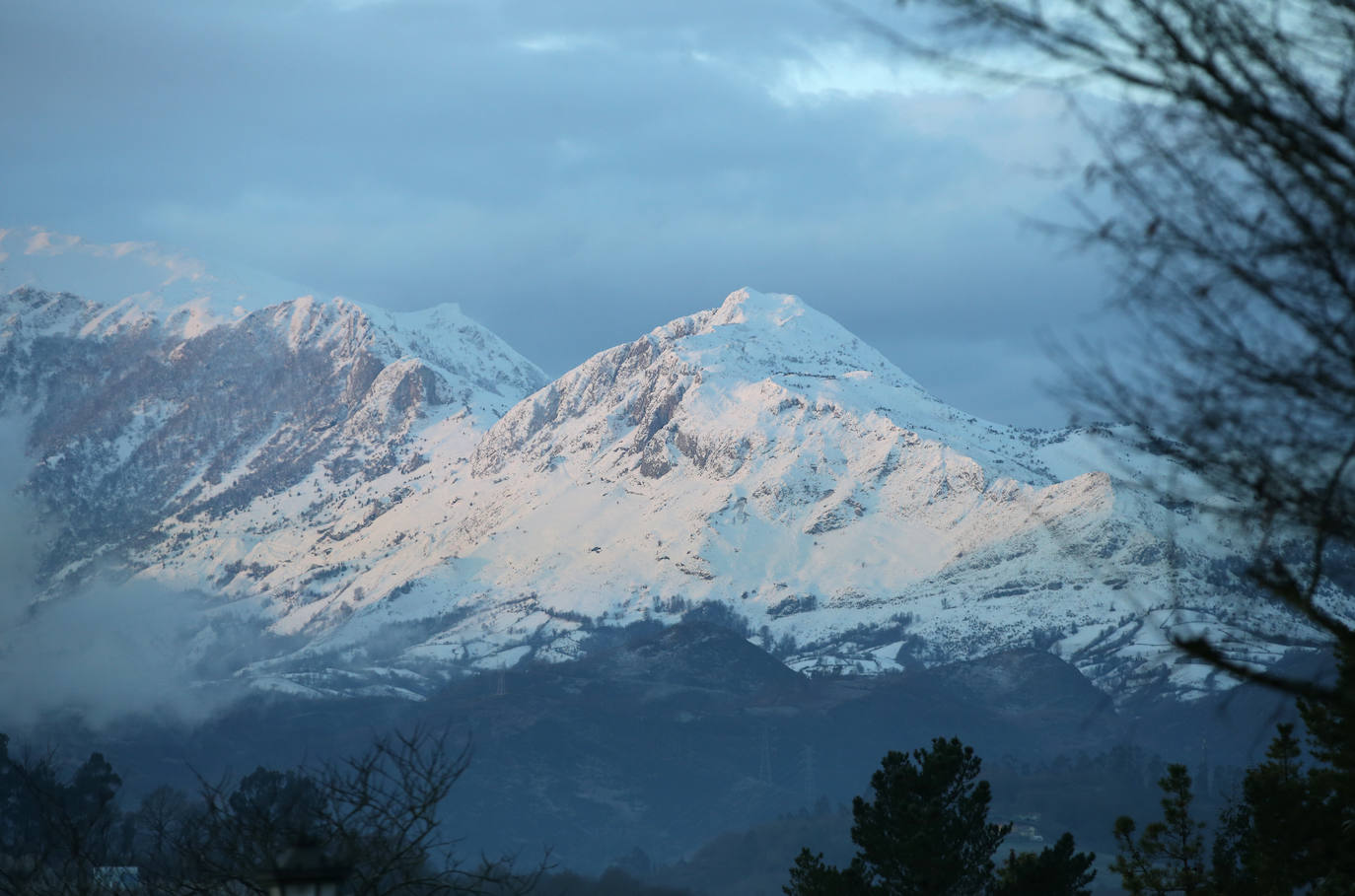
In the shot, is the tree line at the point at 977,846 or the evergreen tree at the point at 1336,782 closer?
the evergreen tree at the point at 1336,782

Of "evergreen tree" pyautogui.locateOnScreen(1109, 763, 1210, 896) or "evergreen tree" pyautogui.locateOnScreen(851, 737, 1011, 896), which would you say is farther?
"evergreen tree" pyautogui.locateOnScreen(851, 737, 1011, 896)

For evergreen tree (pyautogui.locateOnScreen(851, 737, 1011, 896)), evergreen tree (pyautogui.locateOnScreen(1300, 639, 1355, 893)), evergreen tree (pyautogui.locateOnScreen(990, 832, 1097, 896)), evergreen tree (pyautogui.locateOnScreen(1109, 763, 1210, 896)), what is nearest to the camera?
evergreen tree (pyautogui.locateOnScreen(1300, 639, 1355, 893))

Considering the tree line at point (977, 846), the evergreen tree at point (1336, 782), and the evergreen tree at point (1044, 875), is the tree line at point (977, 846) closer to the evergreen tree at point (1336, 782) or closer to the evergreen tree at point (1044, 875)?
the evergreen tree at point (1044, 875)

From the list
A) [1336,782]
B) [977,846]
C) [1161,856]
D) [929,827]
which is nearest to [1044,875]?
[929,827]

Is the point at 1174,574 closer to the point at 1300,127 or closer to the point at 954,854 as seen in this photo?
the point at 1300,127

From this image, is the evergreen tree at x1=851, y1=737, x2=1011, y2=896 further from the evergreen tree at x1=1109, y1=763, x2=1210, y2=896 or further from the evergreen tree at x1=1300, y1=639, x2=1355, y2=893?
the evergreen tree at x1=1300, y1=639, x2=1355, y2=893

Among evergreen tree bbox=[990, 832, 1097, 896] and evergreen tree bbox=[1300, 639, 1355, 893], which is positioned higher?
evergreen tree bbox=[1300, 639, 1355, 893]

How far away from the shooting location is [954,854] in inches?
1848

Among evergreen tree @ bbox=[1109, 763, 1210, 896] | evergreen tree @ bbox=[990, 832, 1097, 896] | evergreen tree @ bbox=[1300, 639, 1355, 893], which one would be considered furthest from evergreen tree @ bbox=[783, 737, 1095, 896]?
evergreen tree @ bbox=[1300, 639, 1355, 893]

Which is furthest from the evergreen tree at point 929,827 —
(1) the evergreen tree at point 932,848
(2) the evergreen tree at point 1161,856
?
(2) the evergreen tree at point 1161,856

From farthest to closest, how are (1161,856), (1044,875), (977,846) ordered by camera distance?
1. (977,846)
2. (1044,875)
3. (1161,856)

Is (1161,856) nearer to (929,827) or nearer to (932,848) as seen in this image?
(929,827)

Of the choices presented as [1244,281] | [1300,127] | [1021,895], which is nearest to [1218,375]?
[1244,281]

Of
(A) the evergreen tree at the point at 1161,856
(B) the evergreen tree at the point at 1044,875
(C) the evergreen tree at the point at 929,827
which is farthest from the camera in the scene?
(C) the evergreen tree at the point at 929,827
